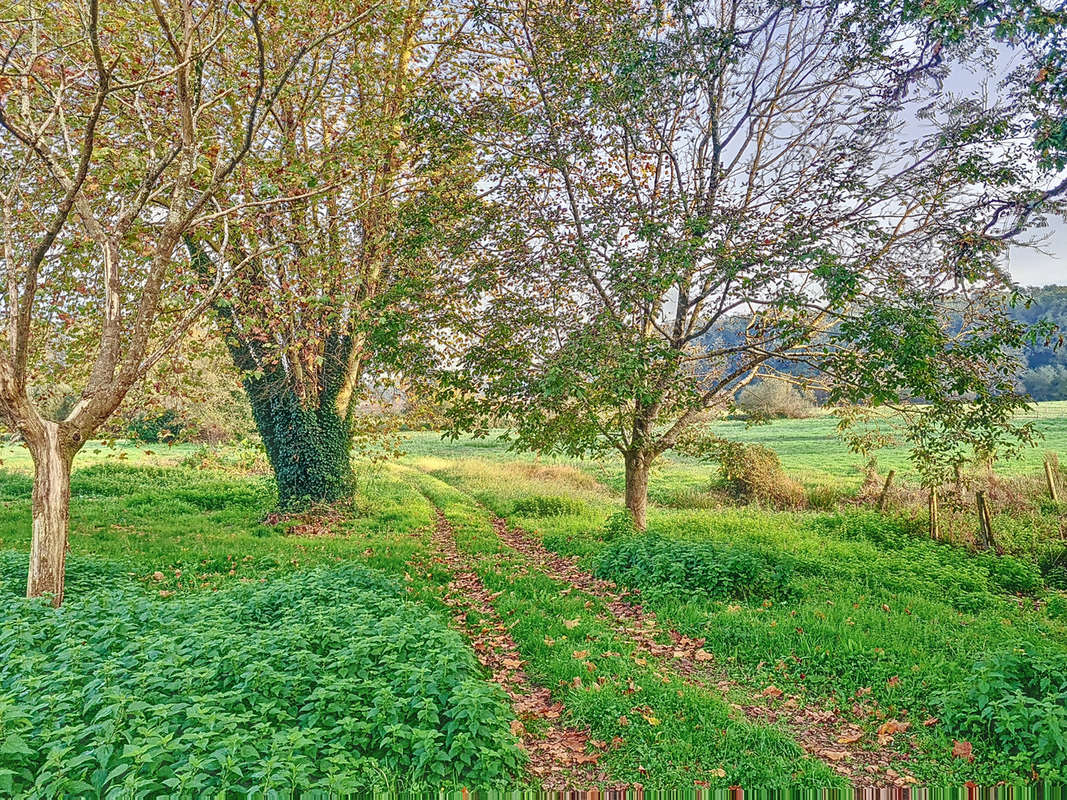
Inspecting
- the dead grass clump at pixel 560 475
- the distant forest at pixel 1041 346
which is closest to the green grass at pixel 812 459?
the dead grass clump at pixel 560 475

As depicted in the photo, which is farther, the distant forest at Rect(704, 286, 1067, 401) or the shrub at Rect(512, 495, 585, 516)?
the shrub at Rect(512, 495, 585, 516)

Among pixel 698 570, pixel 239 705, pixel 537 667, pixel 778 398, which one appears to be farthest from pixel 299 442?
pixel 778 398

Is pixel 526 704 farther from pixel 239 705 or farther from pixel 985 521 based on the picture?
pixel 985 521

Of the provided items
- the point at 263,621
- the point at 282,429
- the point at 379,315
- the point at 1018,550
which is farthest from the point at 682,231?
the point at 282,429

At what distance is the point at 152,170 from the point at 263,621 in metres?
7.06

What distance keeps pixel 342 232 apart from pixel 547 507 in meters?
10.7

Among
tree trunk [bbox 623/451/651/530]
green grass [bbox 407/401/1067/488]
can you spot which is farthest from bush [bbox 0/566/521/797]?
green grass [bbox 407/401/1067/488]

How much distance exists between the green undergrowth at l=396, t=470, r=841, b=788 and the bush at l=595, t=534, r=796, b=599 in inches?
60.1

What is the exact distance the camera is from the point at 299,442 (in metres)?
17.8

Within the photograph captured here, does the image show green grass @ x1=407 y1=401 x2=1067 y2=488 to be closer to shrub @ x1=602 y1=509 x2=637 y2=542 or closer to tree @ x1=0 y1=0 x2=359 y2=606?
shrub @ x1=602 y1=509 x2=637 y2=542

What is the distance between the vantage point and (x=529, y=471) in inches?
1271

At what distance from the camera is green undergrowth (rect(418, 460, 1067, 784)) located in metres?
5.76

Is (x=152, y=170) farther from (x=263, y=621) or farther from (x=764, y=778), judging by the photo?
(x=764, y=778)

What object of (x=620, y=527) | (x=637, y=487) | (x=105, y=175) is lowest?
(x=620, y=527)
